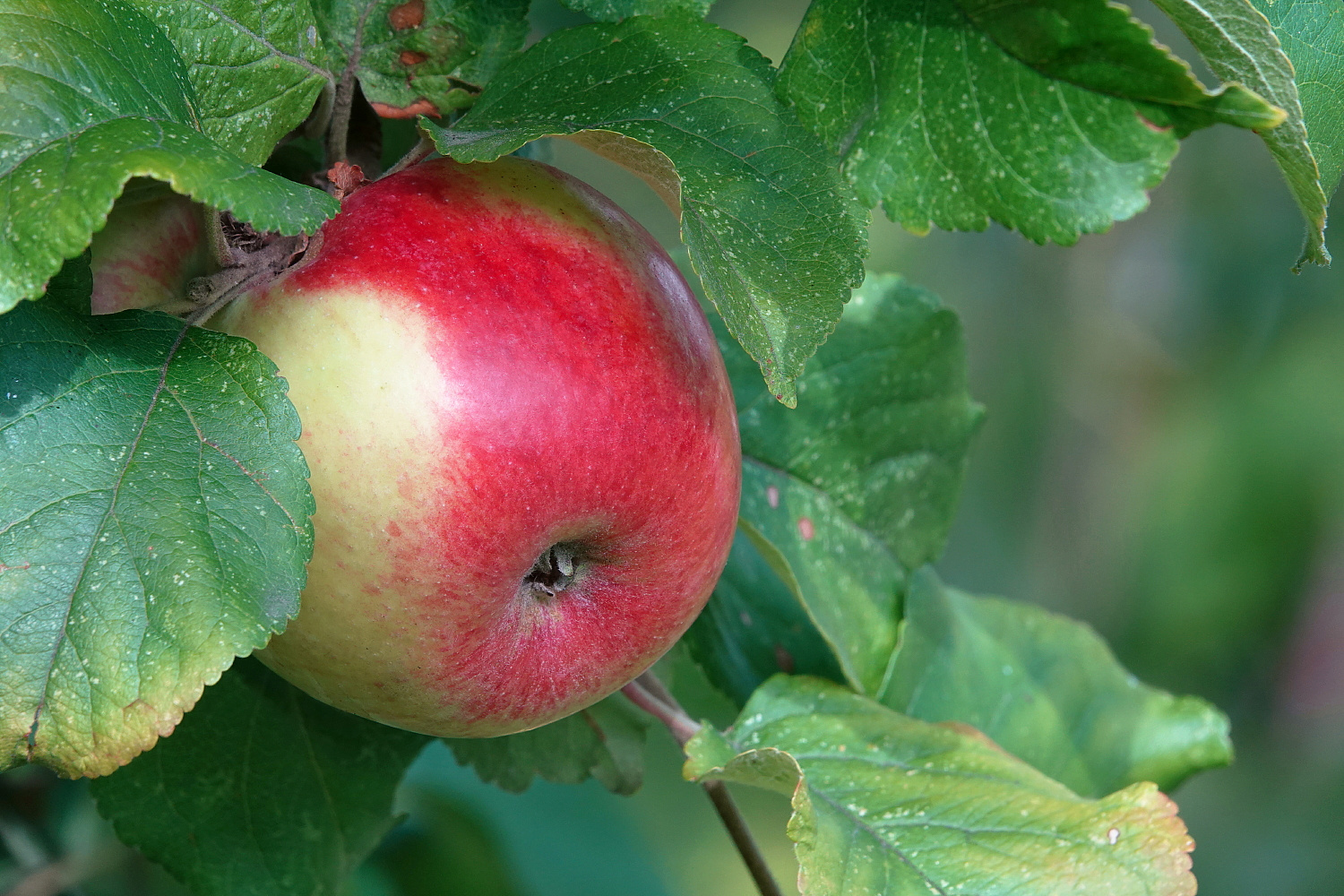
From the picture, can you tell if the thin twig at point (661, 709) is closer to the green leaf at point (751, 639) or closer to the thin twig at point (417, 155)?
the green leaf at point (751, 639)

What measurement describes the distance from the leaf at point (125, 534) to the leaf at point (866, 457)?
1.02 feet

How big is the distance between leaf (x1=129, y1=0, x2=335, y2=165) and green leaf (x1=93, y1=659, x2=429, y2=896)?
0.26 meters

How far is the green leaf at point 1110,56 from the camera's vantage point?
0.35m

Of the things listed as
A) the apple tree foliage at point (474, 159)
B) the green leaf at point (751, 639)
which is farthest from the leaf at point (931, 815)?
the green leaf at point (751, 639)

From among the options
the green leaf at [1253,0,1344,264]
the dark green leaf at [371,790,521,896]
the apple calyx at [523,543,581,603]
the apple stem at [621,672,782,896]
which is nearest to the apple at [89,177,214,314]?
the apple calyx at [523,543,581,603]

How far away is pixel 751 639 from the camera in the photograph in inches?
27.3

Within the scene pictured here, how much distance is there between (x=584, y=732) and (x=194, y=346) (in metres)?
0.35

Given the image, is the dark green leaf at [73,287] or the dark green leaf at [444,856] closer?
the dark green leaf at [73,287]

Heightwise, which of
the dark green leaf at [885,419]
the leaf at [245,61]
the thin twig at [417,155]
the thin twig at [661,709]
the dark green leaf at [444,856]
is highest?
the leaf at [245,61]

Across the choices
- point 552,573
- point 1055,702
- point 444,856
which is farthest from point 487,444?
point 444,856

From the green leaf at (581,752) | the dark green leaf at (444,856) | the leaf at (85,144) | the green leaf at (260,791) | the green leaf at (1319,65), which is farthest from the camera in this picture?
the dark green leaf at (444,856)

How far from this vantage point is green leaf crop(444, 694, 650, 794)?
0.64 m

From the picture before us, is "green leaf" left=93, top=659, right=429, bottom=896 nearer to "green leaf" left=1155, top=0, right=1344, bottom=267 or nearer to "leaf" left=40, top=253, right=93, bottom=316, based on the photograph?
"leaf" left=40, top=253, right=93, bottom=316

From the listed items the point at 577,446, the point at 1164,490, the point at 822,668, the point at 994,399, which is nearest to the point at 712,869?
the point at 822,668
